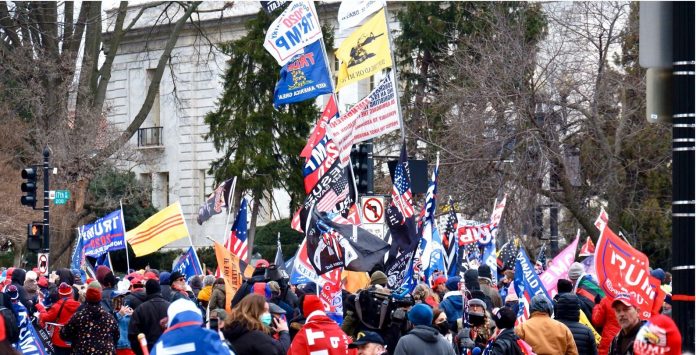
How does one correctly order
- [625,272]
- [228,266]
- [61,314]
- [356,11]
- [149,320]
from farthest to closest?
[356,11], [228,266], [61,314], [149,320], [625,272]

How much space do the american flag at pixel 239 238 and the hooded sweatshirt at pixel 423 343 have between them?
26.8 ft

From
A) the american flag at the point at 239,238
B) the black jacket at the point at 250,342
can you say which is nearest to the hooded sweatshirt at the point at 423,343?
the black jacket at the point at 250,342

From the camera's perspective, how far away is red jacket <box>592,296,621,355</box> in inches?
470

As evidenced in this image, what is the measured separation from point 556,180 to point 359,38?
940 centimetres

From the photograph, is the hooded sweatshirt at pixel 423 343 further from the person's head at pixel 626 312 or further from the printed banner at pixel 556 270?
the printed banner at pixel 556 270

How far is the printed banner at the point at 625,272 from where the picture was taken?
35.2 ft

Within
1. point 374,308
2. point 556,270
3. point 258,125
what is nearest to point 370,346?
point 374,308

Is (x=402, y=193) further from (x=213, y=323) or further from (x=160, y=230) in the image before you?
(x=160, y=230)

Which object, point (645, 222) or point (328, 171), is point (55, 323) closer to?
point (328, 171)

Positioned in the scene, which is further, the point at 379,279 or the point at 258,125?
the point at 258,125

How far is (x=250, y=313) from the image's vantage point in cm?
960

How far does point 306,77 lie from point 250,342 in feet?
37.2

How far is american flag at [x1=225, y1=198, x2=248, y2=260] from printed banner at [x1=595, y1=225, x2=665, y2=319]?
294 inches

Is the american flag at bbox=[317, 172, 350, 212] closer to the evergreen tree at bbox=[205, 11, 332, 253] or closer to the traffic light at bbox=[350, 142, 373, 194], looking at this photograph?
the traffic light at bbox=[350, 142, 373, 194]
